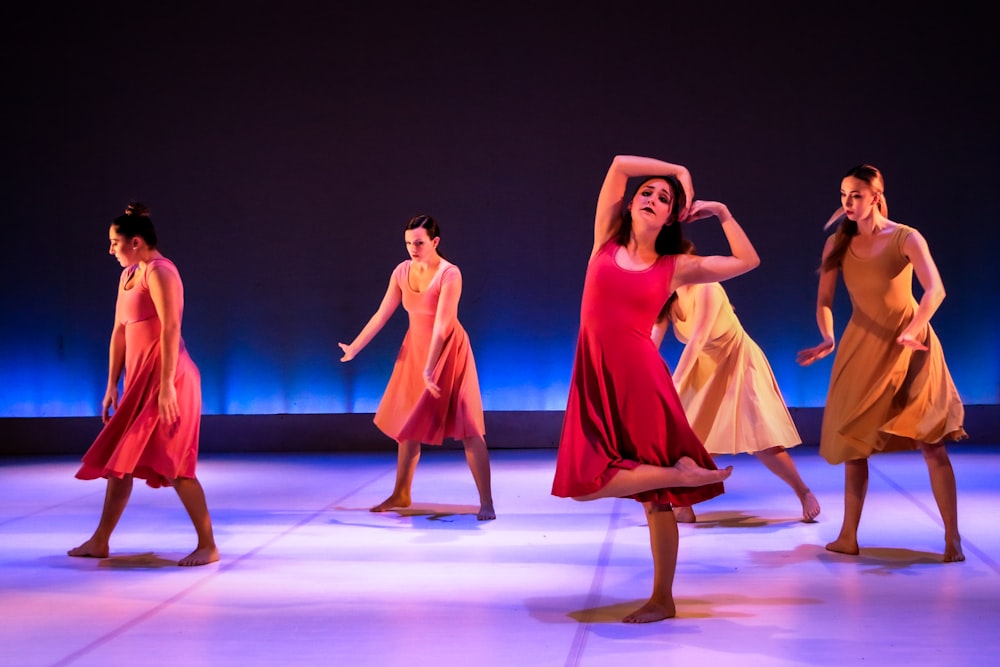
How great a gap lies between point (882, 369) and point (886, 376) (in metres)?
0.03

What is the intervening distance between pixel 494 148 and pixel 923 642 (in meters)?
6.67

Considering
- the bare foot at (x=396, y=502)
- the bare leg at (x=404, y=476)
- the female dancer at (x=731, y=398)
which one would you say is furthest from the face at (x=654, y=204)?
the bare foot at (x=396, y=502)

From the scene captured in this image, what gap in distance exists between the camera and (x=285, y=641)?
3000 mm

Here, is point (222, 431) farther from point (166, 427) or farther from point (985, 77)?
point (985, 77)

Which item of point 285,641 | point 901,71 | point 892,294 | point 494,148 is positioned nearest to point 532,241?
point 494,148

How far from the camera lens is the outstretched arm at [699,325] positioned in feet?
15.5

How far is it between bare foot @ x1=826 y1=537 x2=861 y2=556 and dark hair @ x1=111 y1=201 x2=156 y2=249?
109 inches

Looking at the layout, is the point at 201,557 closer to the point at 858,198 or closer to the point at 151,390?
the point at 151,390

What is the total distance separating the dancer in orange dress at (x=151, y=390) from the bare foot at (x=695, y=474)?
5.87 ft

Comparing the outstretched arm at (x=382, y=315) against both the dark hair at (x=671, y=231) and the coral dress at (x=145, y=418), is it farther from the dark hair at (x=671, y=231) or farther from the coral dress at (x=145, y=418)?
the dark hair at (x=671, y=231)

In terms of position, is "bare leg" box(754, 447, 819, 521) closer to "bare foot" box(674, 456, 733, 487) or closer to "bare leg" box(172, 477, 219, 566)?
"bare foot" box(674, 456, 733, 487)

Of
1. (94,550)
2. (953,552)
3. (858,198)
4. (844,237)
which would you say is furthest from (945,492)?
(94,550)

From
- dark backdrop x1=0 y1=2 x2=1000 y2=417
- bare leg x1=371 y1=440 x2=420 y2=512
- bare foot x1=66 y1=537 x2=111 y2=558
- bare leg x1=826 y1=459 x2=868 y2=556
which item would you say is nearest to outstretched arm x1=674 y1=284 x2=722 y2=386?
bare leg x1=826 y1=459 x2=868 y2=556

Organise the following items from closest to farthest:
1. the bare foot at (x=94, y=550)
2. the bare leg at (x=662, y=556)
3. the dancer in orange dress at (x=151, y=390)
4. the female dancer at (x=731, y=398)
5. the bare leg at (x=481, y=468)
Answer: the bare leg at (x=662, y=556)
the dancer in orange dress at (x=151, y=390)
the bare foot at (x=94, y=550)
the female dancer at (x=731, y=398)
the bare leg at (x=481, y=468)
